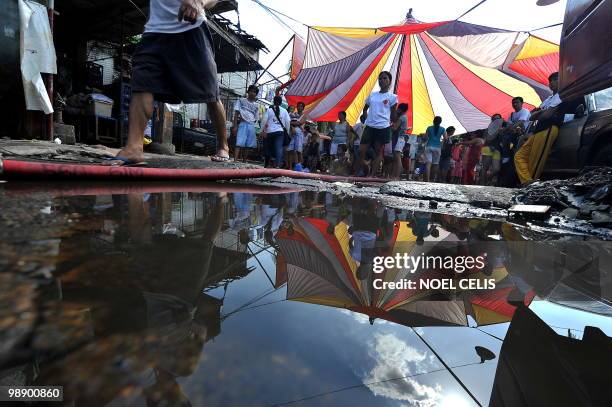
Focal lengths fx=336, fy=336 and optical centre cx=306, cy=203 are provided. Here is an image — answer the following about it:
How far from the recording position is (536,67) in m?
8.46

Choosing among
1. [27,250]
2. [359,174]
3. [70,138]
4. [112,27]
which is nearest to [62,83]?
[112,27]

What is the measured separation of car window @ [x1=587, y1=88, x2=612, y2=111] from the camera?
11.7 ft

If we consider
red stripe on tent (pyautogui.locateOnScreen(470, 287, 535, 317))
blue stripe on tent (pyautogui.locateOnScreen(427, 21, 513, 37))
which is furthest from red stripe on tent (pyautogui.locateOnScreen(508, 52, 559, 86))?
red stripe on tent (pyautogui.locateOnScreen(470, 287, 535, 317))

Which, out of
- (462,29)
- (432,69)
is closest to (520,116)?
(462,29)

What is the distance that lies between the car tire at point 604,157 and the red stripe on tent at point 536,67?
599 cm

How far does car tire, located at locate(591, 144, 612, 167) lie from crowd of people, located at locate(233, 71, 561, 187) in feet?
3.03

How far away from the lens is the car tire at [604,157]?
3.43 meters

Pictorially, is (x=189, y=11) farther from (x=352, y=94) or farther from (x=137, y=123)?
(x=352, y=94)

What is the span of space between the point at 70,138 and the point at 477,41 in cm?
854

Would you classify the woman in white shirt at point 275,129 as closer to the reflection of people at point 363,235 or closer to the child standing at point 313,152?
the child standing at point 313,152

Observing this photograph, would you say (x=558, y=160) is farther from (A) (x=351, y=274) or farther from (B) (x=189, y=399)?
(B) (x=189, y=399)

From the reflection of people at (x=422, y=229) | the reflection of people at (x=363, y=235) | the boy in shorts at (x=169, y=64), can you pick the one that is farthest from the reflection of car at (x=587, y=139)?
the boy in shorts at (x=169, y=64)

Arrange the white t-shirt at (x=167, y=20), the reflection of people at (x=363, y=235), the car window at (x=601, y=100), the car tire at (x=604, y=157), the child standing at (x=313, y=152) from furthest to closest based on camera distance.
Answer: the child standing at (x=313, y=152)
the car window at (x=601, y=100)
the car tire at (x=604, y=157)
the white t-shirt at (x=167, y=20)
the reflection of people at (x=363, y=235)

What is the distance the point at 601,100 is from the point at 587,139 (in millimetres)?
465
